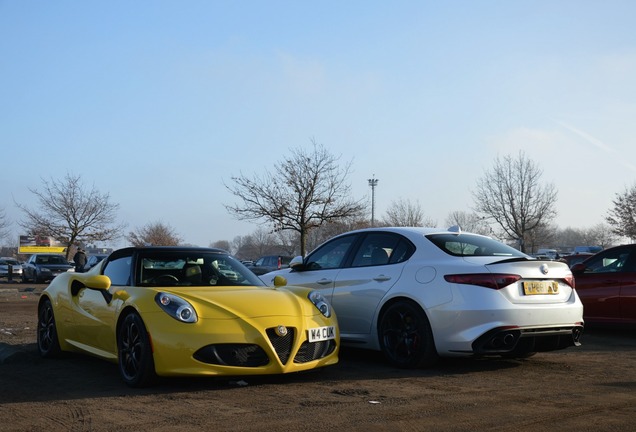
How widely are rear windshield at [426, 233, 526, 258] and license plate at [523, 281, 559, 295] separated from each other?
0.40m

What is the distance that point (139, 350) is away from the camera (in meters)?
6.11

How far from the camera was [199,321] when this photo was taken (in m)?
5.98

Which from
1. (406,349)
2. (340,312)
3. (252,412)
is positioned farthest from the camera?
(340,312)

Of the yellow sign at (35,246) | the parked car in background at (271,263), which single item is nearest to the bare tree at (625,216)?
the parked car in background at (271,263)

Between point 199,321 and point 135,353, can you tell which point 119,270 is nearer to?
point 135,353

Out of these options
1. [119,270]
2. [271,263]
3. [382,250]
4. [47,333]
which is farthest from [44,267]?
[382,250]

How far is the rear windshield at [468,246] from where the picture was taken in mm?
7406

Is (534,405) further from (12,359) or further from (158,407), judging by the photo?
(12,359)

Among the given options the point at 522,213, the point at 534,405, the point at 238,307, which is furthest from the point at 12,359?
the point at 522,213

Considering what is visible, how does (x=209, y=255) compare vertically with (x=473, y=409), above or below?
above

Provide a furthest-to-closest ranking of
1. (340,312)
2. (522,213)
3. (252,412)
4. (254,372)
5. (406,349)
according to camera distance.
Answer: (522,213) < (340,312) < (406,349) < (254,372) < (252,412)

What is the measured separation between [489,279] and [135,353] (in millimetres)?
3397

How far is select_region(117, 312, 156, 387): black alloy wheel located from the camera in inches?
234

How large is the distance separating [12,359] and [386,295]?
4176mm
